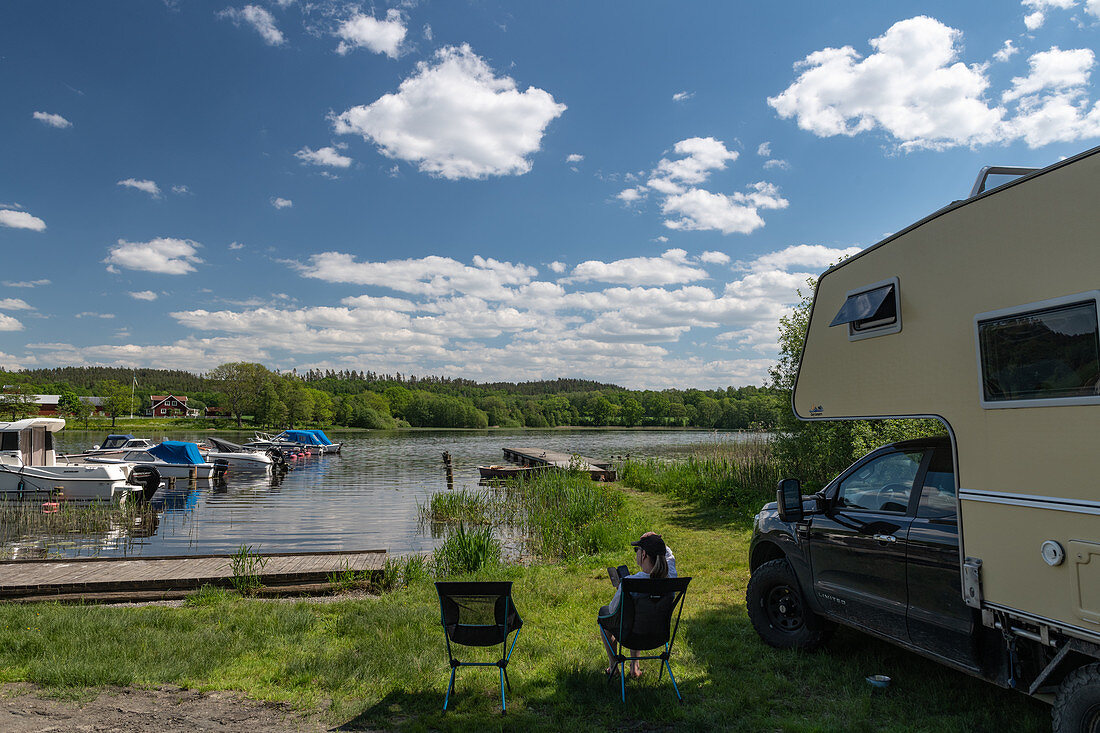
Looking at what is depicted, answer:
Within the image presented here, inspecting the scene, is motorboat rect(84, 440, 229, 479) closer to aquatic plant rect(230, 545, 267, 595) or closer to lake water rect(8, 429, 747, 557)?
lake water rect(8, 429, 747, 557)

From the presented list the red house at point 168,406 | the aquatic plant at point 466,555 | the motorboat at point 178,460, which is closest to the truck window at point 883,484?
the aquatic plant at point 466,555

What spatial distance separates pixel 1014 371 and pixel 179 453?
1349 inches

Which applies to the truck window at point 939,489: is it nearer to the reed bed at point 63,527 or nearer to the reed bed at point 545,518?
the reed bed at point 545,518

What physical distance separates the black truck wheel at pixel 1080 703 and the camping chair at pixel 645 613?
7.28ft

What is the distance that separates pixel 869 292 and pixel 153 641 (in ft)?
22.8

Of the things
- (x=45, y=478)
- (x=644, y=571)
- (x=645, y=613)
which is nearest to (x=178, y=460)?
(x=45, y=478)

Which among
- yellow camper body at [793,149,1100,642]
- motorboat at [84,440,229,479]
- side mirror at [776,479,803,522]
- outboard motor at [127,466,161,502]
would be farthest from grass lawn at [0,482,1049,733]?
motorboat at [84,440,229,479]

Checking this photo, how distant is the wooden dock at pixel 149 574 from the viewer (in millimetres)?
7961

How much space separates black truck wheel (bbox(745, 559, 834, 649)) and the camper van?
38 centimetres

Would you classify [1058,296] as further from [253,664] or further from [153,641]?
[153,641]

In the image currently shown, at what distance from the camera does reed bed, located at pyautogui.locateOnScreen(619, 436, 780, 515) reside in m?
15.7

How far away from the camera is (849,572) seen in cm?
496

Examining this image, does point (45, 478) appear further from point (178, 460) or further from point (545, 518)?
point (545, 518)

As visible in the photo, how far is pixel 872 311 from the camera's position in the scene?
4434 mm
